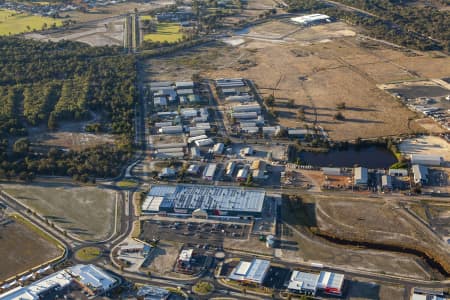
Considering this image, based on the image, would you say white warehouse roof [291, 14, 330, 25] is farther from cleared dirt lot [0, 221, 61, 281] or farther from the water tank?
cleared dirt lot [0, 221, 61, 281]

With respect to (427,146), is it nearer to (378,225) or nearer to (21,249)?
(378,225)

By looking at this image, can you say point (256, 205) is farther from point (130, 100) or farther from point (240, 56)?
point (240, 56)

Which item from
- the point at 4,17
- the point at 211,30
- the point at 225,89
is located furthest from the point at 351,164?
the point at 4,17

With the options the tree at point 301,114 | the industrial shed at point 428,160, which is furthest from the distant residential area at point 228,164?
the tree at point 301,114

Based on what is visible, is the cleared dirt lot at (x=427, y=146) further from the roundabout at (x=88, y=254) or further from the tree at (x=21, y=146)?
the tree at (x=21, y=146)

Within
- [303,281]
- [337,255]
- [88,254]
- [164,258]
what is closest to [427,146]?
[337,255]

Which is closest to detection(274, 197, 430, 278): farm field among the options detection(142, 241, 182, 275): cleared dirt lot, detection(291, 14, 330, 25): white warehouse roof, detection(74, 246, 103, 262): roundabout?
detection(142, 241, 182, 275): cleared dirt lot
